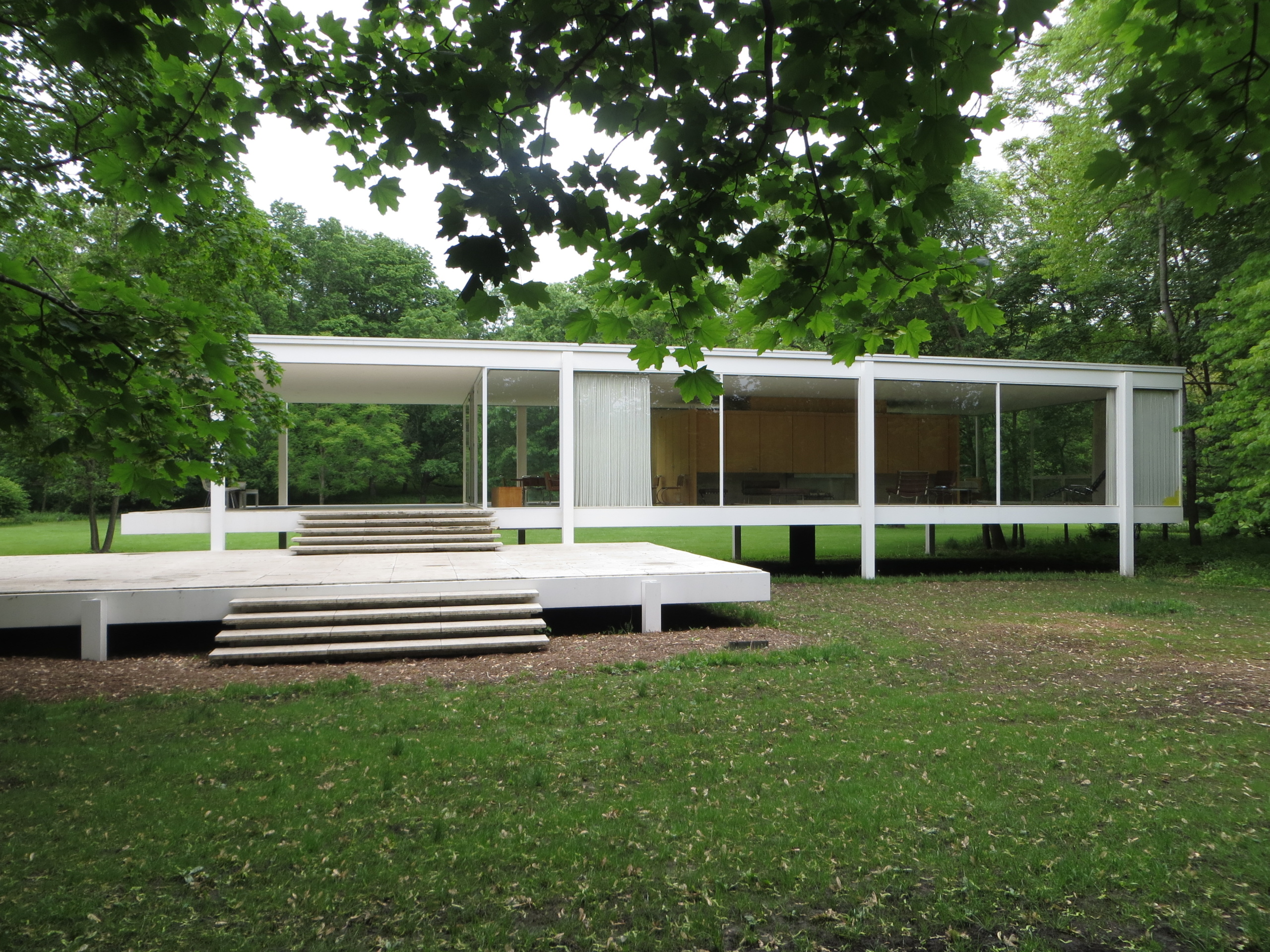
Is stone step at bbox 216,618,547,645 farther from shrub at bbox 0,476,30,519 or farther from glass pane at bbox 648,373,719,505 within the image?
shrub at bbox 0,476,30,519

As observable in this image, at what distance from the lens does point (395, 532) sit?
13.2m

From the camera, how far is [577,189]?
292 centimetres

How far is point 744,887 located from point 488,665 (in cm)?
448

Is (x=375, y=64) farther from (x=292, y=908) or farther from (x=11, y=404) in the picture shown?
(x=292, y=908)

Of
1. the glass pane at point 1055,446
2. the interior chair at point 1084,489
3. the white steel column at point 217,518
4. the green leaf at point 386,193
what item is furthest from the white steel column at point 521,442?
the green leaf at point 386,193

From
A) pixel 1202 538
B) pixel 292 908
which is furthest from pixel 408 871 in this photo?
pixel 1202 538

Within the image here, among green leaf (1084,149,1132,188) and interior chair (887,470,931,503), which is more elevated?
green leaf (1084,149,1132,188)

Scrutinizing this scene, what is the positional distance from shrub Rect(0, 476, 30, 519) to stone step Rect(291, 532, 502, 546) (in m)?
23.9

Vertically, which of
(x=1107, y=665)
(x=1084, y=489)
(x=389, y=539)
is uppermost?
(x=1084, y=489)

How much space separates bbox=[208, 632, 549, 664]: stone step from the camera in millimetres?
7406

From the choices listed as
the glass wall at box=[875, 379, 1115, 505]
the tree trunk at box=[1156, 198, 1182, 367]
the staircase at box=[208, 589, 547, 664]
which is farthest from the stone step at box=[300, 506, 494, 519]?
the tree trunk at box=[1156, 198, 1182, 367]

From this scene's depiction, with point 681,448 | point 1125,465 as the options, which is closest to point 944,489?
point 1125,465

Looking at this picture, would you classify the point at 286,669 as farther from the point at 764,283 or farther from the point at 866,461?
the point at 866,461

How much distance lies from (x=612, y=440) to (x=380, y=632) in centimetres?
678
